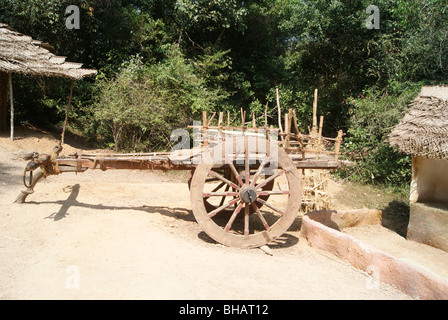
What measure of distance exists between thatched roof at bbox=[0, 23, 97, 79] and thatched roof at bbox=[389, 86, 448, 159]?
8.64m

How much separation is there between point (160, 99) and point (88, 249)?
24.2 ft

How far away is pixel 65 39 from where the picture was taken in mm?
12500

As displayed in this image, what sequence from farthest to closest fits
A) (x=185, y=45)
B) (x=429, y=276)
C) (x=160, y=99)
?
(x=185, y=45) < (x=160, y=99) < (x=429, y=276)

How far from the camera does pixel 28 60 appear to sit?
959 cm

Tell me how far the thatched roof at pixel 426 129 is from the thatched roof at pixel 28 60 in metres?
8.64

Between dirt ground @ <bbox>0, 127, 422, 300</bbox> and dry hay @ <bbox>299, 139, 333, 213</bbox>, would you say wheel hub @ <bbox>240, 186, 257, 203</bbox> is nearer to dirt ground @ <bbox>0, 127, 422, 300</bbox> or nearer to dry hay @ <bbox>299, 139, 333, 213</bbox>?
dirt ground @ <bbox>0, 127, 422, 300</bbox>

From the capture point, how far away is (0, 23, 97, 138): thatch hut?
9.29 meters

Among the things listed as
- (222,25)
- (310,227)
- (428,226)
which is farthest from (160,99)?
(428,226)

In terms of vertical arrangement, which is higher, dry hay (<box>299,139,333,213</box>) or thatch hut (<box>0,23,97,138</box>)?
thatch hut (<box>0,23,97,138</box>)

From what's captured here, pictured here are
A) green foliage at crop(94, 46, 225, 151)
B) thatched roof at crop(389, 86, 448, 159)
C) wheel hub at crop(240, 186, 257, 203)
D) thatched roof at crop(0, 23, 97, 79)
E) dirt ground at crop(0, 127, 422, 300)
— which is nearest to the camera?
dirt ground at crop(0, 127, 422, 300)

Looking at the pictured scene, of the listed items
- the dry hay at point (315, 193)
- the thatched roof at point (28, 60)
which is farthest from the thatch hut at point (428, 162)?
the thatched roof at point (28, 60)

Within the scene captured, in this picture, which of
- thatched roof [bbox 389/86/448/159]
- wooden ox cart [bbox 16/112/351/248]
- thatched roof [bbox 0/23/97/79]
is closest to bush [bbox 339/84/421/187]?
thatched roof [bbox 389/86/448/159]

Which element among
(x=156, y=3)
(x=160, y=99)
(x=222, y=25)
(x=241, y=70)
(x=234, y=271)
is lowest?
(x=234, y=271)

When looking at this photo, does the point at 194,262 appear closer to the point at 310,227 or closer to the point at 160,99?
the point at 310,227
